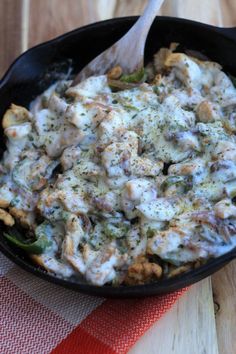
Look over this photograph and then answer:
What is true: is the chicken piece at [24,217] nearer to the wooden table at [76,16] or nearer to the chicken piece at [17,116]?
the chicken piece at [17,116]

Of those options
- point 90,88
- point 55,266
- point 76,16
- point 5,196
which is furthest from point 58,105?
point 76,16

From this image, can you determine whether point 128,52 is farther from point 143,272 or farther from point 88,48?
point 143,272

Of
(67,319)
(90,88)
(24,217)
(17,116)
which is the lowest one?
(67,319)

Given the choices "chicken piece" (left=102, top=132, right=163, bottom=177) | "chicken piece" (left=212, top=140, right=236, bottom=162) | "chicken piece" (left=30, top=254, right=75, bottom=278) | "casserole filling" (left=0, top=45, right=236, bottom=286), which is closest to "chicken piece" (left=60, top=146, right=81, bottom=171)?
"casserole filling" (left=0, top=45, right=236, bottom=286)

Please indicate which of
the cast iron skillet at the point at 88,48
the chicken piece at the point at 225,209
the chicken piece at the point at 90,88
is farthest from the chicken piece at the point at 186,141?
the cast iron skillet at the point at 88,48

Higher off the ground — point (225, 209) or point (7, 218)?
point (225, 209)

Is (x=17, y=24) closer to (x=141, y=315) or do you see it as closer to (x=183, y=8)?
(x=183, y=8)

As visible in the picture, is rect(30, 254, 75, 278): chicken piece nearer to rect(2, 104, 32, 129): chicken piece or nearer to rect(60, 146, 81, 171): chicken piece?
rect(60, 146, 81, 171): chicken piece
